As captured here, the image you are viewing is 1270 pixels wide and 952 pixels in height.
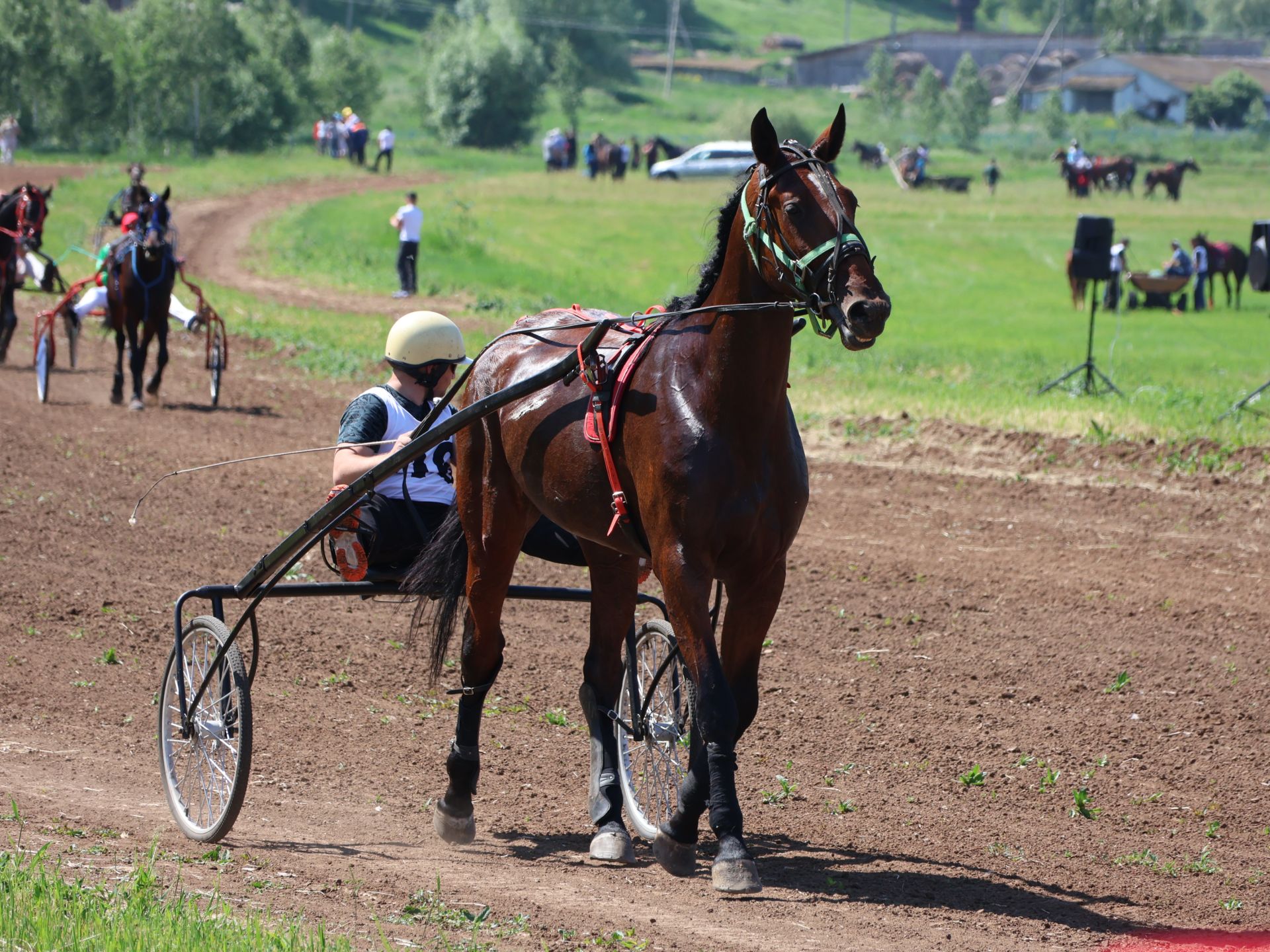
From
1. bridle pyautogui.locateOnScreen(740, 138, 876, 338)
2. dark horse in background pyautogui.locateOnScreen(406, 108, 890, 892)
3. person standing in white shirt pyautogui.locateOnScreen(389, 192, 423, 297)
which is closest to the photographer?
bridle pyautogui.locateOnScreen(740, 138, 876, 338)

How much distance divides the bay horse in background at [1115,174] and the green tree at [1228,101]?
159 feet

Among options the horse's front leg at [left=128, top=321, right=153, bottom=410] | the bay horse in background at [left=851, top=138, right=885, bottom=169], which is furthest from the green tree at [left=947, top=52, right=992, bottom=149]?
the horse's front leg at [left=128, top=321, right=153, bottom=410]

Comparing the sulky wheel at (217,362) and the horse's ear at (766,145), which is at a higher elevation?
the horse's ear at (766,145)

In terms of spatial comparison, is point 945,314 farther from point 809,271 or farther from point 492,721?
point 809,271

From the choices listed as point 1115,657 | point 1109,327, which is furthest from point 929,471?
point 1109,327

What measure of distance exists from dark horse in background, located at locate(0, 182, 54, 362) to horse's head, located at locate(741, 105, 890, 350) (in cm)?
1590

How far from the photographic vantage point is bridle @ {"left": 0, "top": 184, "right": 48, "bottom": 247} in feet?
60.7

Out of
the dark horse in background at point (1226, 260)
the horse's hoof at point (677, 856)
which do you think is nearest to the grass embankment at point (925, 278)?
the dark horse in background at point (1226, 260)

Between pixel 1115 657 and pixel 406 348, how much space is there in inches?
179

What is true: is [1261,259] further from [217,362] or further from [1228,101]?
[1228,101]

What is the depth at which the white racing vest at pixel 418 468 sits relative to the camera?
6.59 m

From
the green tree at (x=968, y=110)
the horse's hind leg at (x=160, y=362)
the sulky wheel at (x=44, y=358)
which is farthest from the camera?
the green tree at (x=968, y=110)

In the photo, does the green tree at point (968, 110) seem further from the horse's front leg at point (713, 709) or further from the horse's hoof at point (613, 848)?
the horse's front leg at point (713, 709)

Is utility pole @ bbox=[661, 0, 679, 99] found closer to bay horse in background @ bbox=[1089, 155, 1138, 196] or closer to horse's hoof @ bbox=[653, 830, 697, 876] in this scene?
bay horse in background @ bbox=[1089, 155, 1138, 196]
